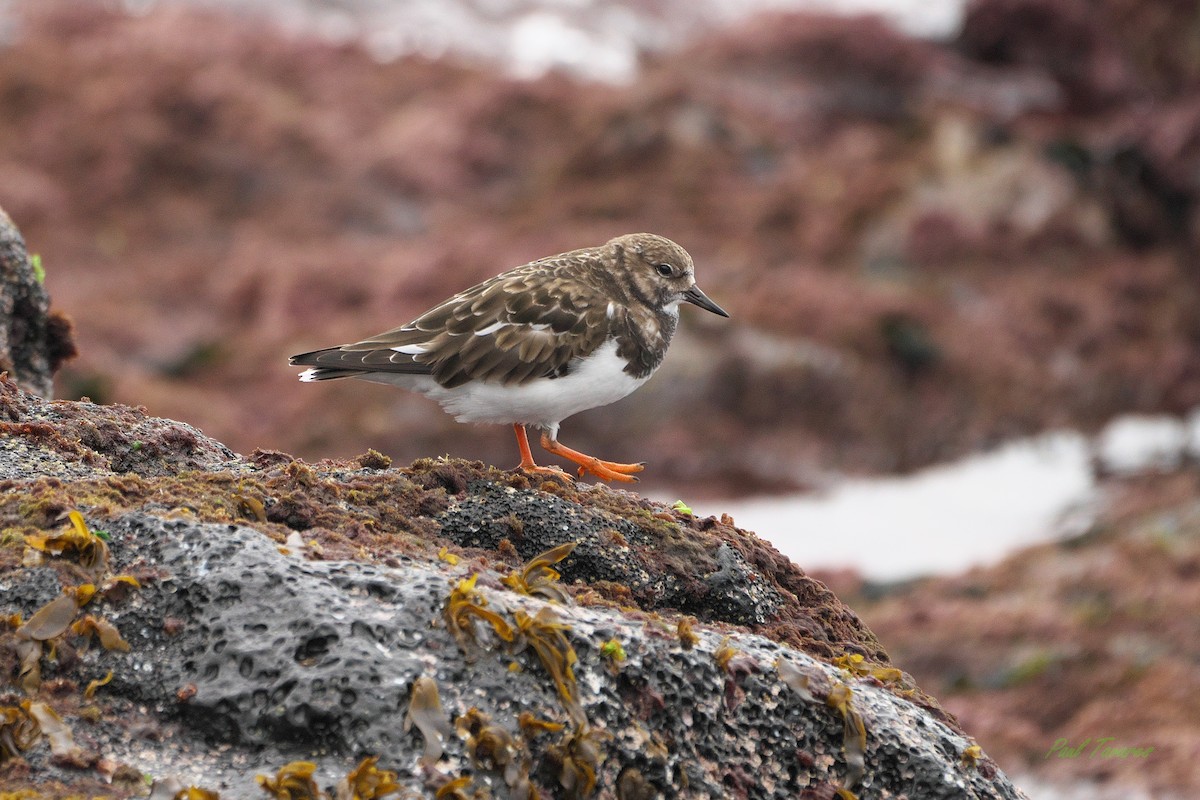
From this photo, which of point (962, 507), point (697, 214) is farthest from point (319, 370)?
point (697, 214)

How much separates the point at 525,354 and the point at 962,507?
16155 mm

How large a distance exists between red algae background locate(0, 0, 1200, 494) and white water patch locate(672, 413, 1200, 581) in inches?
22.0

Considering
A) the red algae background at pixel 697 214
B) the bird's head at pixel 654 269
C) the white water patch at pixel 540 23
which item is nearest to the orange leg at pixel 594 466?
the bird's head at pixel 654 269

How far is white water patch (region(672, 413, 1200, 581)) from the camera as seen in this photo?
64.7 feet

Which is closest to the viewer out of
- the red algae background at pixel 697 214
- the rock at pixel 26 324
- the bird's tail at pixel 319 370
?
the bird's tail at pixel 319 370

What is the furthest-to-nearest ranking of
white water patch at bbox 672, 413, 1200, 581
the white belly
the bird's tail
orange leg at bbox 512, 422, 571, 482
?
white water patch at bbox 672, 413, 1200, 581 < the bird's tail < the white belly < orange leg at bbox 512, 422, 571, 482

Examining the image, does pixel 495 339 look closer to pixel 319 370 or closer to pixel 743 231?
pixel 319 370

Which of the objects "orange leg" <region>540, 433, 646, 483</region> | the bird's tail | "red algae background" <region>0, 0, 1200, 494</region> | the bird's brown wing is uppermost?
"red algae background" <region>0, 0, 1200, 494</region>

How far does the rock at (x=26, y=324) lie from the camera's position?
8.09m

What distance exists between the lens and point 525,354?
704cm

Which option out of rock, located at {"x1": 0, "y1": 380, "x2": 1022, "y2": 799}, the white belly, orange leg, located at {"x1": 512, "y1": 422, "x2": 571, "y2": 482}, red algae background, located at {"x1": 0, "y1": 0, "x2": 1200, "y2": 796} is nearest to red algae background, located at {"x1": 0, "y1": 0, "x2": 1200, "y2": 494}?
red algae background, located at {"x1": 0, "y1": 0, "x2": 1200, "y2": 796}

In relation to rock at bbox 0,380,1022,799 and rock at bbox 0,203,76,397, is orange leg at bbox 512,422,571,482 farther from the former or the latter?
rock at bbox 0,203,76,397

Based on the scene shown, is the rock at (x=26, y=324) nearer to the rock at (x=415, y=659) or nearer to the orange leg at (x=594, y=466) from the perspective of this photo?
the rock at (x=415, y=659)

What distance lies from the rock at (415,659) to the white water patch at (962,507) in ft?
45.4
